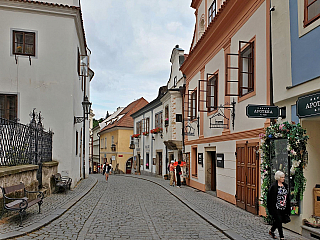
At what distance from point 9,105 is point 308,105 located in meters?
13.8

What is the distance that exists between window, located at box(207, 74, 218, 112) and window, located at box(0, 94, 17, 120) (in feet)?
30.1

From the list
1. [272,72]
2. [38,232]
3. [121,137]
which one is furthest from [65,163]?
[121,137]

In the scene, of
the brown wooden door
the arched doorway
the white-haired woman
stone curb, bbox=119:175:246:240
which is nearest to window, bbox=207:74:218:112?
the brown wooden door

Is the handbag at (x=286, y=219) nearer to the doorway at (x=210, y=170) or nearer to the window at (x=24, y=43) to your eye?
the doorway at (x=210, y=170)

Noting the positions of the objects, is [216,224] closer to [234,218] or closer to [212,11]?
[234,218]

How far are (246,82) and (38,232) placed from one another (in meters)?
8.22

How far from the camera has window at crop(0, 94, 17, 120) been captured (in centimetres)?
1625

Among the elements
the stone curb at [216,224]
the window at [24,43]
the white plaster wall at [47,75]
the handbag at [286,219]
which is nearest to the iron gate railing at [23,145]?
the white plaster wall at [47,75]

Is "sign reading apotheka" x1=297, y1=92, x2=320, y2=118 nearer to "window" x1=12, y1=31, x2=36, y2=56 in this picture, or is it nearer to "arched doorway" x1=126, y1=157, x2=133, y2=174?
"window" x1=12, y1=31, x2=36, y2=56

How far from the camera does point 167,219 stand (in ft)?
32.3

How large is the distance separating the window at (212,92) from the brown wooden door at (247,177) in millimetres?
3784

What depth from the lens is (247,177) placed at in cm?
1127

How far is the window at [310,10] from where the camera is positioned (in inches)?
302

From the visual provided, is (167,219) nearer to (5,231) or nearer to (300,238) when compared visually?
(300,238)
